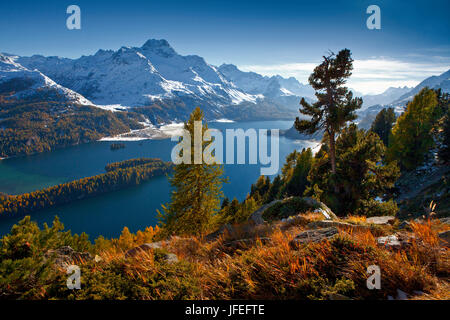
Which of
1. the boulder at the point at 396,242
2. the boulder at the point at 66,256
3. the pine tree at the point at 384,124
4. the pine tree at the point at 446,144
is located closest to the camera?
the boulder at the point at 396,242

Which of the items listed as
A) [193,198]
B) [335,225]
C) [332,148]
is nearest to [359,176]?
[332,148]

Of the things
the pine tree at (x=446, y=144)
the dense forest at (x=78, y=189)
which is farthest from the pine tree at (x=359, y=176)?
the dense forest at (x=78, y=189)

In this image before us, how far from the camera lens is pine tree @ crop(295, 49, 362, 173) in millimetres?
15445

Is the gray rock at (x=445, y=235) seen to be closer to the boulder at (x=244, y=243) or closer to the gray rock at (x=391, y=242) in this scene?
the gray rock at (x=391, y=242)

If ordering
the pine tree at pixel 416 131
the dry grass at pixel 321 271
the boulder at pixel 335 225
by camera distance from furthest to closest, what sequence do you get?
1. the pine tree at pixel 416 131
2. the boulder at pixel 335 225
3. the dry grass at pixel 321 271

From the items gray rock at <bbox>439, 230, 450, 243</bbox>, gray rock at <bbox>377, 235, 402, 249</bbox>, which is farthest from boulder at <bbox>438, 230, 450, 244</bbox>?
gray rock at <bbox>377, 235, 402, 249</bbox>

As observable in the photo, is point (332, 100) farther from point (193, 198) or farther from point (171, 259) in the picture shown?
point (171, 259)

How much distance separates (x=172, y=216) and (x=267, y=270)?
532 inches

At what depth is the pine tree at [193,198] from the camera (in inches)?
630

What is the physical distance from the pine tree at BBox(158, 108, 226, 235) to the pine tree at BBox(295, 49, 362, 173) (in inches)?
334

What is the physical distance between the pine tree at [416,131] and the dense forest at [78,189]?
5975 inches

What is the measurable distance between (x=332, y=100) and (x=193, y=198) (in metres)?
13.1

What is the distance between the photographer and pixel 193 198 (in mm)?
16406

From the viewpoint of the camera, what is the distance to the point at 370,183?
17.2 meters
